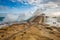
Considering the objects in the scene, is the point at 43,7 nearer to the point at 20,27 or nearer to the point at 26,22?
the point at 26,22

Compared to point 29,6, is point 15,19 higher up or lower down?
lower down

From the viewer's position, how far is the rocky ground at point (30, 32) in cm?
280

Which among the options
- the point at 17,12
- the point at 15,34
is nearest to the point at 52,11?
the point at 17,12

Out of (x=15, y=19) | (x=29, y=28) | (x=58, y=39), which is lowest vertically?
(x=58, y=39)

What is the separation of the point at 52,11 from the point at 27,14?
1.95 ft

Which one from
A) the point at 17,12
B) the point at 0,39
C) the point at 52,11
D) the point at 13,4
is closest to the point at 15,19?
the point at 17,12

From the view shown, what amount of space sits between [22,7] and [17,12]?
17 centimetres

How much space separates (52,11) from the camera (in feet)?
9.93

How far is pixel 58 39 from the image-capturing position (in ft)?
9.12

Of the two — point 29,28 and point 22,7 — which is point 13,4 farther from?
point 29,28

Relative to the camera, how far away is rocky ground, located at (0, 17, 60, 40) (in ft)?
9.20

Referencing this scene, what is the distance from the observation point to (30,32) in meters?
2.89

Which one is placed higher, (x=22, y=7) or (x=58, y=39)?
(x=22, y=7)

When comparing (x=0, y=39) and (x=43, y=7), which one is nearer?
(x=0, y=39)
